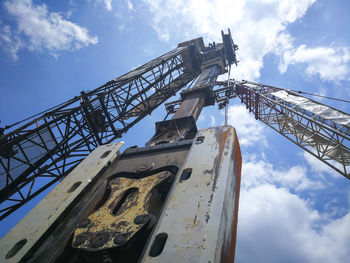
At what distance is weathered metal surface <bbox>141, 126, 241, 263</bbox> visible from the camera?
30.8 inches

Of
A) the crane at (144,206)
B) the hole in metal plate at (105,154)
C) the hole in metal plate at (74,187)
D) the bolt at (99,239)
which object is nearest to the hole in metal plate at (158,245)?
the crane at (144,206)

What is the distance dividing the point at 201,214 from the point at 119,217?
0.62 metres

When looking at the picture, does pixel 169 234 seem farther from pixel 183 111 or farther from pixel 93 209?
pixel 183 111

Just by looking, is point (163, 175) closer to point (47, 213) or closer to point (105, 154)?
point (105, 154)

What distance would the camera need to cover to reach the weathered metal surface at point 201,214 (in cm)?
78

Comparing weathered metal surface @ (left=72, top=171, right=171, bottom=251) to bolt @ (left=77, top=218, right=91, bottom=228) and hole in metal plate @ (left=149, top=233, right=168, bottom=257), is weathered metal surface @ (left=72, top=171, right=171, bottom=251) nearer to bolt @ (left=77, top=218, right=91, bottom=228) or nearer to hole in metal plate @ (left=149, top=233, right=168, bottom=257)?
bolt @ (left=77, top=218, right=91, bottom=228)

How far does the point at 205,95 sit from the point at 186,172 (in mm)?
Result: 4599

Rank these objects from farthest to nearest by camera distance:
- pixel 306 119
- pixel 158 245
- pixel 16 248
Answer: pixel 306 119, pixel 16 248, pixel 158 245

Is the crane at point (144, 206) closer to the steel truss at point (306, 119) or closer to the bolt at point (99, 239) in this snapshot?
the bolt at point (99, 239)

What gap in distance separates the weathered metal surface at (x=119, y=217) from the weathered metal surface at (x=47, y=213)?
0.17m

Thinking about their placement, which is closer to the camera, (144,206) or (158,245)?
(158,245)

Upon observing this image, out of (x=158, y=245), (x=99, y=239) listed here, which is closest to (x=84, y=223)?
(x=99, y=239)

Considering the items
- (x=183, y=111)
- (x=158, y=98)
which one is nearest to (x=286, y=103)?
(x=158, y=98)

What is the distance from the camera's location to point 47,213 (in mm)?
1208
